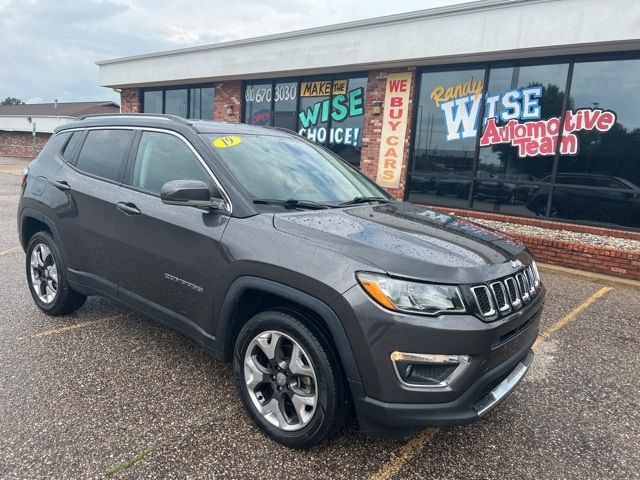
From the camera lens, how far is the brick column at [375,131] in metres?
10.8

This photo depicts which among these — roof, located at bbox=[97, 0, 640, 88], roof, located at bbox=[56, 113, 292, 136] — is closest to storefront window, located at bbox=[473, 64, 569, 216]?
roof, located at bbox=[97, 0, 640, 88]

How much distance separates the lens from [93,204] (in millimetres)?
3648

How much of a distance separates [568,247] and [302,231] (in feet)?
19.7

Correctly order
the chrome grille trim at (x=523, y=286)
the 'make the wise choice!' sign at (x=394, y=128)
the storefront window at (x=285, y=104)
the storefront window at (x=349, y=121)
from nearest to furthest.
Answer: the chrome grille trim at (x=523, y=286) → the 'make the wise choice!' sign at (x=394, y=128) → the storefront window at (x=349, y=121) → the storefront window at (x=285, y=104)

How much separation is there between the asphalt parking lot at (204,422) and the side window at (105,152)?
1356 millimetres

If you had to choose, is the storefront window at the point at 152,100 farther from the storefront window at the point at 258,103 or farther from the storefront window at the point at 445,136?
the storefront window at the point at 445,136

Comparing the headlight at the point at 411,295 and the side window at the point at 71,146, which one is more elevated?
the side window at the point at 71,146

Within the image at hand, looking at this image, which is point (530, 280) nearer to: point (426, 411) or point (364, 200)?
point (426, 411)

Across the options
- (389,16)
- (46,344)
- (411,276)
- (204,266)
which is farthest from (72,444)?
(389,16)

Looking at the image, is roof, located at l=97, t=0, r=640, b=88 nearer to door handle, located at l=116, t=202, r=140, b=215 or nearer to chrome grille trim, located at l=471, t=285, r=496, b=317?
chrome grille trim, located at l=471, t=285, r=496, b=317

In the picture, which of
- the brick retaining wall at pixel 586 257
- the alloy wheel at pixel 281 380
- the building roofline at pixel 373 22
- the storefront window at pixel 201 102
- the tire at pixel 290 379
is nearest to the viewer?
the tire at pixel 290 379

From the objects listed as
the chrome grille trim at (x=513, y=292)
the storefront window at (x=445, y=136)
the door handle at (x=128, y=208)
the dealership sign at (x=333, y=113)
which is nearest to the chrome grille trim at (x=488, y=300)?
the chrome grille trim at (x=513, y=292)

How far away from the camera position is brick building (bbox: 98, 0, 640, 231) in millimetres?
8430

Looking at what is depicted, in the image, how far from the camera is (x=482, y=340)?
7.30 feet
